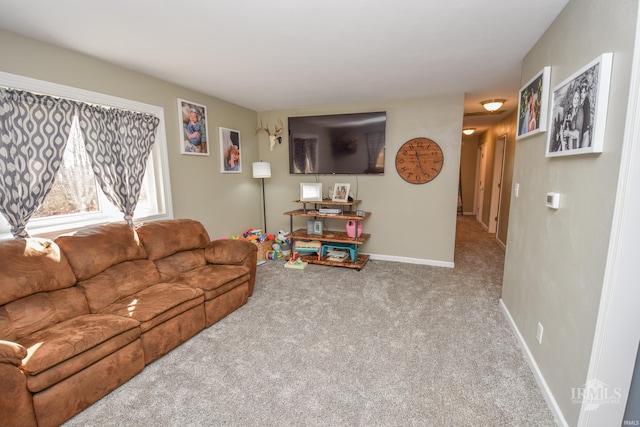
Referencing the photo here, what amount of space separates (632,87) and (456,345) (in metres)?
1.91

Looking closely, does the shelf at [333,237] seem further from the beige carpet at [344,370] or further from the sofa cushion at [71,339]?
the sofa cushion at [71,339]

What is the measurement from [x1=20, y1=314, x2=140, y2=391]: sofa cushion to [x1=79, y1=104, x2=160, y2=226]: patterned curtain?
3.87 feet

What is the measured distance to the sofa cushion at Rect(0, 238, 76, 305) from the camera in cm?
176

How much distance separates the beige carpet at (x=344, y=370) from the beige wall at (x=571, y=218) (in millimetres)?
319

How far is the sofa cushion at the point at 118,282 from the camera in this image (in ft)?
6.98

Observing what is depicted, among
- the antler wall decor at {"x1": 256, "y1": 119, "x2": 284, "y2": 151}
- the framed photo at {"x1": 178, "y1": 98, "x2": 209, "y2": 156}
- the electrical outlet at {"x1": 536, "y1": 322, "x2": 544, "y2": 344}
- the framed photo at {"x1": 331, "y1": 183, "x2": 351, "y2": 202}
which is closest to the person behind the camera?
the electrical outlet at {"x1": 536, "y1": 322, "x2": 544, "y2": 344}

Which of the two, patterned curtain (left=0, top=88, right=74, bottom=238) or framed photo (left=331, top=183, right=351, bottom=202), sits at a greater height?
patterned curtain (left=0, top=88, right=74, bottom=238)

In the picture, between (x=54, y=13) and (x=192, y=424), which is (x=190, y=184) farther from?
(x=192, y=424)

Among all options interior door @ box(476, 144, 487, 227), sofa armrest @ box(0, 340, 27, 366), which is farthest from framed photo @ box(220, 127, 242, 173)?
interior door @ box(476, 144, 487, 227)

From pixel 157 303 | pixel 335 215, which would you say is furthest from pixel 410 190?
pixel 157 303

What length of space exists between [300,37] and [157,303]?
89.8 inches

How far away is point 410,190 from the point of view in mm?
4125

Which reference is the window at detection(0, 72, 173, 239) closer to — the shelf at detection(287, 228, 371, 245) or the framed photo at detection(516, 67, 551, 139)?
the shelf at detection(287, 228, 371, 245)

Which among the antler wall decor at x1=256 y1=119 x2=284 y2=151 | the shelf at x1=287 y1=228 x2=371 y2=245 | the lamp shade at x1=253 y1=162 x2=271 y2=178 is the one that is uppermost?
the antler wall decor at x1=256 y1=119 x2=284 y2=151
